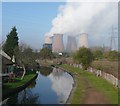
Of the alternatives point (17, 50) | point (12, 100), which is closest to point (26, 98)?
point (12, 100)

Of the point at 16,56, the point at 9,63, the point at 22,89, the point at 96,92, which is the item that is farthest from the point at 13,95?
the point at 16,56

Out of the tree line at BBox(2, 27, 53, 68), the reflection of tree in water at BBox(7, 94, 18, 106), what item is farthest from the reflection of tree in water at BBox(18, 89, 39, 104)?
the tree line at BBox(2, 27, 53, 68)

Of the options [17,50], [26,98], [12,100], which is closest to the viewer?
[12,100]

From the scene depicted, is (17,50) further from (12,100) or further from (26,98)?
(12,100)

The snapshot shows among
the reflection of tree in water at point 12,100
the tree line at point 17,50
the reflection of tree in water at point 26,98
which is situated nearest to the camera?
the reflection of tree in water at point 12,100

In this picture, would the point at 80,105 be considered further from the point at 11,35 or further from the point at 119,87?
the point at 11,35

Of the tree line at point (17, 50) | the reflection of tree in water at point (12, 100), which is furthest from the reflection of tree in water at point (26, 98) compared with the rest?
the tree line at point (17, 50)

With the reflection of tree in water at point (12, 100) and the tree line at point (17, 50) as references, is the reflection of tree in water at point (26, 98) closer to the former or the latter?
the reflection of tree in water at point (12, 100)

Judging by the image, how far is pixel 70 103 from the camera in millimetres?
23750

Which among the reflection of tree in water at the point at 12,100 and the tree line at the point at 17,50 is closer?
the reflection of tree in water at the point at 12,100

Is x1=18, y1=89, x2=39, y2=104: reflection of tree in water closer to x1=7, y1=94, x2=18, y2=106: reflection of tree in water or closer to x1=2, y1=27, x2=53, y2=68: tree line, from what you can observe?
x1=7, y1=94, x2=18, y2=106: reflection of tree in water

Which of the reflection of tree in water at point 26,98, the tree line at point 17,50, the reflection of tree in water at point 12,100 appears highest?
the tree line at point 17,50

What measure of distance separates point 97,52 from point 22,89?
308 ft

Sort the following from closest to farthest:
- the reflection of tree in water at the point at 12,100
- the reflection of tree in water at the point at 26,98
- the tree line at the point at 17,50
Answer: the reflection of tree in water at the point at 12,100, the reflection of tree in water at the point at 26,98, the tree line at the point at 17,50
